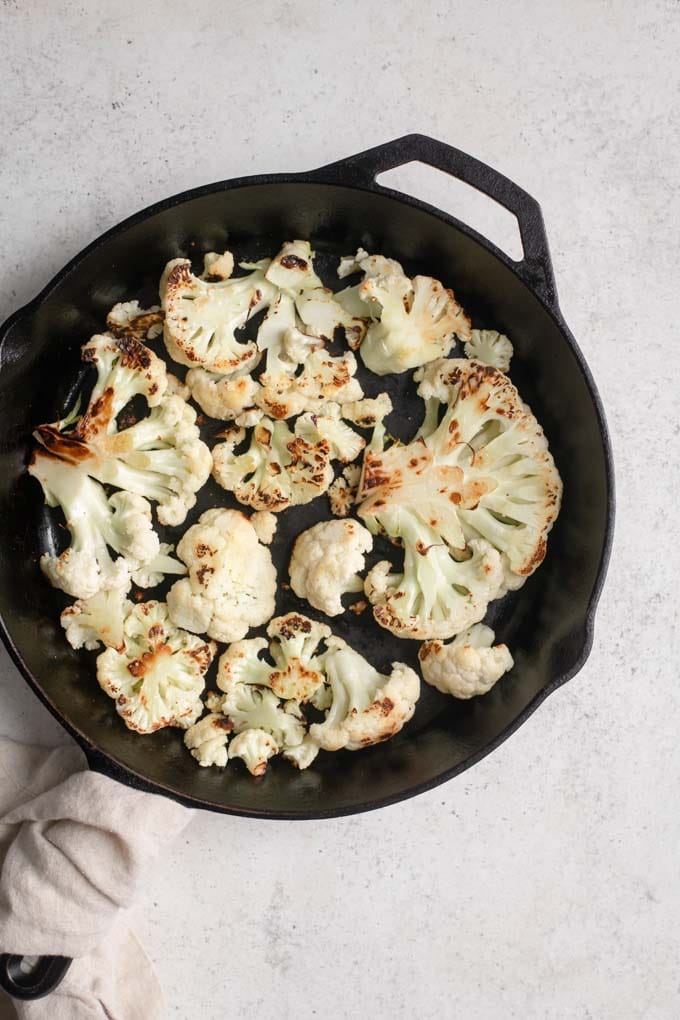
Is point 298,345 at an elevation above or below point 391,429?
above

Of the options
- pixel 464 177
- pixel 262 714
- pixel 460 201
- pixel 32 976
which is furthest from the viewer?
pixel 460 201

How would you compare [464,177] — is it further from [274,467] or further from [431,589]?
[431,589]

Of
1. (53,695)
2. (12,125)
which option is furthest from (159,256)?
(53,695)

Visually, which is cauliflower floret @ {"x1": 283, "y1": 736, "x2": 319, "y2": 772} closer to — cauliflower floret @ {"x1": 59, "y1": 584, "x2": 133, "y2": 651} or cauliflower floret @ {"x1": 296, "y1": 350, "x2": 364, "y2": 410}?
cauliflower floret @ {"x1": 59, "y1": 584, "x2": 133, "y2": 651}

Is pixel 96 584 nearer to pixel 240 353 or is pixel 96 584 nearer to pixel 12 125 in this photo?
pixel 240 353

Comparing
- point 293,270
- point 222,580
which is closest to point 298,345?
point 293,270

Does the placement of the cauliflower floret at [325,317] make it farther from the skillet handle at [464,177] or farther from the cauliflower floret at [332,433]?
the skillet handle at [464,177]
